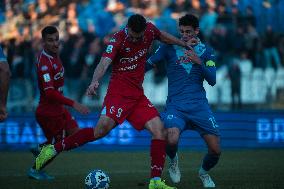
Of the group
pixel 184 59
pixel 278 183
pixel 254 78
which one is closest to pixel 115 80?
pixel 184 59

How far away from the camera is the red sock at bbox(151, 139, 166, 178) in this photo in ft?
28.2

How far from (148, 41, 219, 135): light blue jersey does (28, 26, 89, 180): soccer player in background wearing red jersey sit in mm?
1579

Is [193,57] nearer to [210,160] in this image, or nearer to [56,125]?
[210,160]

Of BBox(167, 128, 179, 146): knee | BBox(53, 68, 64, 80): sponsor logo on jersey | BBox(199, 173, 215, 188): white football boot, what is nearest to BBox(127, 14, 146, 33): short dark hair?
BBox(167, 128, 179, 146): knee

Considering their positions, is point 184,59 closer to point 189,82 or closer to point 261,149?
point 189,82

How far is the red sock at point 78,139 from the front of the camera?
30.5 ft

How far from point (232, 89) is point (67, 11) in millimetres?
5770

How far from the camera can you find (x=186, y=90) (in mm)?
9750

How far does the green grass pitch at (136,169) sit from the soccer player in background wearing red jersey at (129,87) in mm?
802

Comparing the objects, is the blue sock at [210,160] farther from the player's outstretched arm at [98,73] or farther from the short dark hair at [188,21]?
the player's outstretched arm at [98,73]

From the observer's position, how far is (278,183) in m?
9.47

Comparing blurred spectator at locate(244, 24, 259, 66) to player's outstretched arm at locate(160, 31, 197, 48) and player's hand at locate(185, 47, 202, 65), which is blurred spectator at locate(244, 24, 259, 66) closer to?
player's outstretched arm at locate(160, 31, 197, 48)

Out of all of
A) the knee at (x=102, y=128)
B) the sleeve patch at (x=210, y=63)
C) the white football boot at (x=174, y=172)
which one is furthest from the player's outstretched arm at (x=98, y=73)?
the white football boot at (x=174, y=172)

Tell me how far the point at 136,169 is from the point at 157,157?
3698 millimetres
